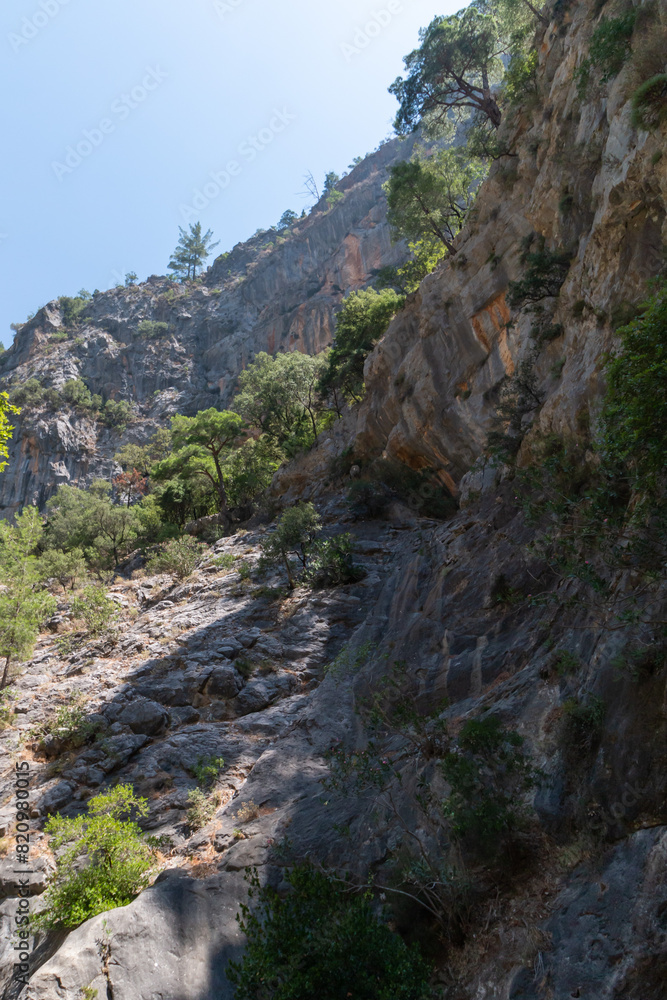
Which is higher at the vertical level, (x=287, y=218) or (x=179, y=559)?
(x=287, y=218)

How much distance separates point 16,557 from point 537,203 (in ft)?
68.3

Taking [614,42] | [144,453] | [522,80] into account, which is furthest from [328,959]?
[144,453]

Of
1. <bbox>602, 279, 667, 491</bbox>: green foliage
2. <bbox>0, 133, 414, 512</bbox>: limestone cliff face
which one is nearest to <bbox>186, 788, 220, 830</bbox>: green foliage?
<bbox>602, 279, 667, 491</bbox>: green foliage

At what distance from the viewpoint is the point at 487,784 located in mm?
6449

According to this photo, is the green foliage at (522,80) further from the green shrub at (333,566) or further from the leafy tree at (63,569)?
the leafy tree at (63,569)

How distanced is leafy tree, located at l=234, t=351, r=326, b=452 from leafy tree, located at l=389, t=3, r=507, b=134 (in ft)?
47.8

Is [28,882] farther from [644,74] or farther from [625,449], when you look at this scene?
[644,74]

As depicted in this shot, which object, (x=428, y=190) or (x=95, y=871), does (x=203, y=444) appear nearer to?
(x=428, y=190)

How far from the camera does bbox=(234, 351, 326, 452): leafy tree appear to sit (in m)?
35.4

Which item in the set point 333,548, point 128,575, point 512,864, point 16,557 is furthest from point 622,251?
point 128,575

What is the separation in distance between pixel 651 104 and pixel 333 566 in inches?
532

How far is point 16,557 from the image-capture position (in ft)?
65.8

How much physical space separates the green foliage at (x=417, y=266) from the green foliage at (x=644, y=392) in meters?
26.5

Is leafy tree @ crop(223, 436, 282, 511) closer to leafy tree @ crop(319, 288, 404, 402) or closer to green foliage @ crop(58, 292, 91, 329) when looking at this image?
leafy tree @ crop(319, 288, 404, 402)
